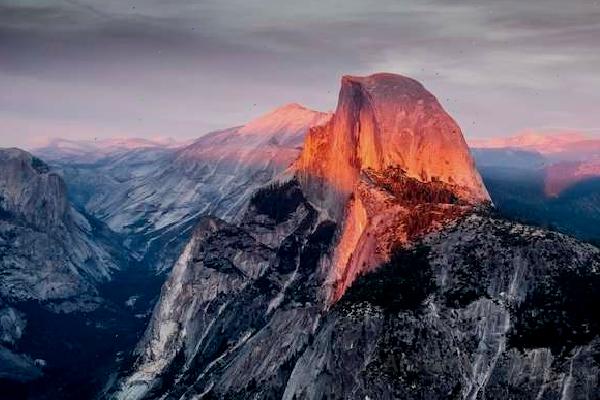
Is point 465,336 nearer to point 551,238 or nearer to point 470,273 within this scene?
point 470,273

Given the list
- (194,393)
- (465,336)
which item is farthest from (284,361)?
(465,336)

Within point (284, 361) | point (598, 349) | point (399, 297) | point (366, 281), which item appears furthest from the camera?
point (284, 361)

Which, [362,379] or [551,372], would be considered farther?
[362,379]

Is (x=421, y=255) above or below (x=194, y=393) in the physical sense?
above

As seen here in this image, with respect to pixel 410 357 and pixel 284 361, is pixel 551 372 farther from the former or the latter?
pixel 284 361

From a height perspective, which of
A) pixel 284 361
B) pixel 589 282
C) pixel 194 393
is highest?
pixel 589 282

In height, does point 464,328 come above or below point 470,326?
below

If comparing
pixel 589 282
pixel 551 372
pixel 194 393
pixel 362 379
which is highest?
pixel 589 282

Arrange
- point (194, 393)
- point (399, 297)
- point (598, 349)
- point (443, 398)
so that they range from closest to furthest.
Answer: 1. point (598, 349)
2. point (443, 398)
3. point (399, 297)
4. point (194, 393)

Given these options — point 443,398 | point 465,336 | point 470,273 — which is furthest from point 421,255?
point 443,398
